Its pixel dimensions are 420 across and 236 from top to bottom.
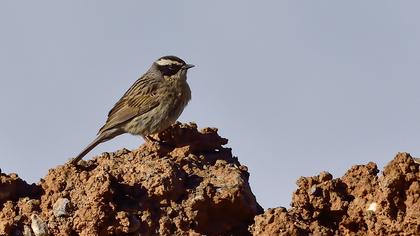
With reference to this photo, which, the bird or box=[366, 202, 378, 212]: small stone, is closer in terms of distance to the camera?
box=[366, 202, 378, 212]: small stone

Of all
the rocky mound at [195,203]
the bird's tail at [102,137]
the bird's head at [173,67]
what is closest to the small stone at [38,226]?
the rocky mound at [195,203]

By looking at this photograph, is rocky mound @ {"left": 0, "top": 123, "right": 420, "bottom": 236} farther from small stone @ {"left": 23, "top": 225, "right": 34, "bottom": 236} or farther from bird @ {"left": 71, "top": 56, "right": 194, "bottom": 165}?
bird @ {"left": 71, "top": 56, "right": 194, "bottom": 165}

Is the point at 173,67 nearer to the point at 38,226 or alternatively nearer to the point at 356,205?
the point at 38,226

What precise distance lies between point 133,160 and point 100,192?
1036 millimetres

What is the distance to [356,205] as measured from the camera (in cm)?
713

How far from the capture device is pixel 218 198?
7387mm

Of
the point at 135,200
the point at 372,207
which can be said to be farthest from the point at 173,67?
the point at 372,207

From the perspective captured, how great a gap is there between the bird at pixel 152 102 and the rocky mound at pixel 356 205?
224 inches

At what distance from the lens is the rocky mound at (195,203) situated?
272 inches

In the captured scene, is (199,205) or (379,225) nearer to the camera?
(379,225)

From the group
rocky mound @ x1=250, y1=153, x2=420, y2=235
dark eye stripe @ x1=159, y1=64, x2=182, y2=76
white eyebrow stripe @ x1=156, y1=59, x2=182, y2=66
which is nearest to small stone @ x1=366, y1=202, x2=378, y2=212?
rocky mound @ x1=250, y1=153, x2=420, y2=235

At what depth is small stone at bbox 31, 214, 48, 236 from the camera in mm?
7118

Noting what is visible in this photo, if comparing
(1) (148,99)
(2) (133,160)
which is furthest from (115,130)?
(2) (133,160)

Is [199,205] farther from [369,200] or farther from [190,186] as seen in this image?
[369,200]
